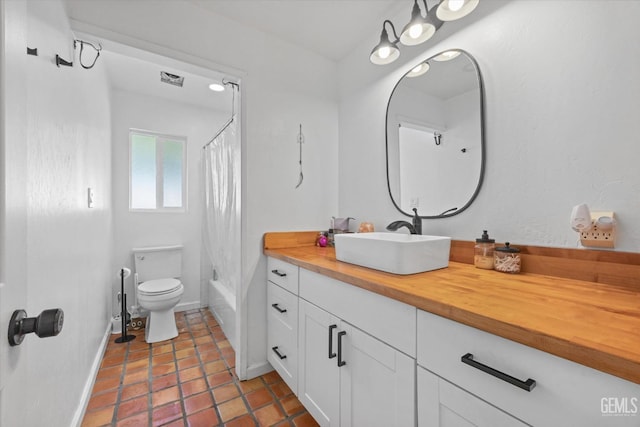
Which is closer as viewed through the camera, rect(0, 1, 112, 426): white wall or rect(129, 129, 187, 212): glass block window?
rect(0, 1, 112, 426): white wall

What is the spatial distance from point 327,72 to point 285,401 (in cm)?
241

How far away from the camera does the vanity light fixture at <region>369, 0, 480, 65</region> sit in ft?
3.64

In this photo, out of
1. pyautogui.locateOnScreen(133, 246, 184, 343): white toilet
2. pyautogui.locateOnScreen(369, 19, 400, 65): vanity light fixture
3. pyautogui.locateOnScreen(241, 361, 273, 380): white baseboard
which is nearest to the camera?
pyautogui.locateOnScreen(369, 19, 400, 65): vanity light fixture

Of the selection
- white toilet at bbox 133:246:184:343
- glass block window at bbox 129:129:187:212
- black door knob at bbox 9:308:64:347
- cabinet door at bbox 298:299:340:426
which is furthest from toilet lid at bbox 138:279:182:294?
black door knob at bbox 9:308:64:347

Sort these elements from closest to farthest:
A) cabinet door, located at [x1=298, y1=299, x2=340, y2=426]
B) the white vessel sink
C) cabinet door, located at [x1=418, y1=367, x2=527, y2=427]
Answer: cabinet door, located at [x1=418, y1=367, x2=527, y2=427]
the white vessel sink
cabinet door, located at [x1=298, y1=299, x2=340, y2=426]

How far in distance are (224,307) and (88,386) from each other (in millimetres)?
960

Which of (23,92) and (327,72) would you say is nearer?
(23,92)

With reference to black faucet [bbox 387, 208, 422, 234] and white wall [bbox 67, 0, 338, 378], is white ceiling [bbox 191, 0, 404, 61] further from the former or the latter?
black faucet [bbox 387, 208, 422, 234]

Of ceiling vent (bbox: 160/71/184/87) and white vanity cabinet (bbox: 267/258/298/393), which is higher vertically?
ceiling vent (bbox: 160/71/184/87)

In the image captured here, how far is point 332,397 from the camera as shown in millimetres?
1173

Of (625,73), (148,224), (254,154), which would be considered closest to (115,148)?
(148,224)

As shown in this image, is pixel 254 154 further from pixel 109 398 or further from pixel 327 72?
pixel 109 398

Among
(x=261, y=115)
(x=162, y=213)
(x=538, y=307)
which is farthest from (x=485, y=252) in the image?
(x=162, y=213)

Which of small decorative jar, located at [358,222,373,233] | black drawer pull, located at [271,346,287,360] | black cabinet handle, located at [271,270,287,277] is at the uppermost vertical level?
small decorative jar, located at [358,222,373,233]
